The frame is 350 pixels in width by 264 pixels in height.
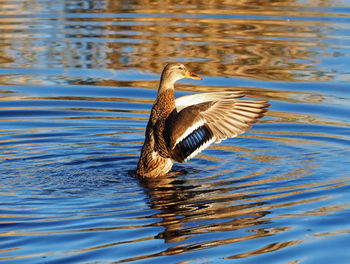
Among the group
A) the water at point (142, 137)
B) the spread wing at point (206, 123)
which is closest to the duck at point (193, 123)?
the spread wing at point (206, 123)

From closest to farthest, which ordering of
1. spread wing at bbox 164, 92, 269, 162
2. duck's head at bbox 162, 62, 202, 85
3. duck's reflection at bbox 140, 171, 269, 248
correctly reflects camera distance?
duck's reflection at bbox 140, 171, 269, 248 → spread wing at bbox 164, 92, 269, 162 → duck's head at bbox 162, 62, 202, 85

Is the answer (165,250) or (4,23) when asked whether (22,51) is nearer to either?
(4,23)

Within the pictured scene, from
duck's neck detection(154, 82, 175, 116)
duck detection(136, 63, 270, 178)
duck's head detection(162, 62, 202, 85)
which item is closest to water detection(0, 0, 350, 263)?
duck detection(136, 63, 270, 178)

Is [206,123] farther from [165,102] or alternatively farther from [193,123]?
[165,102]

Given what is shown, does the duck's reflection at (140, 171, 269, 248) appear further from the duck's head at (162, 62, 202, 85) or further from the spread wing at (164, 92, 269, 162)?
the duck's head at (162, 62, 202, 85)

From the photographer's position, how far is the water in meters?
6.21

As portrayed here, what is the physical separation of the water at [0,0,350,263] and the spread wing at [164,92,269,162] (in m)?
0.38

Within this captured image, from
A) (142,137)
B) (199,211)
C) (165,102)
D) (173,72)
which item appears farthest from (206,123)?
(142,137)

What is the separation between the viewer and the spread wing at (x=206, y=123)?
25.3 ft

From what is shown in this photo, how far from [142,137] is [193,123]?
1763 millimetres

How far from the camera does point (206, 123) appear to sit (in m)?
7.76

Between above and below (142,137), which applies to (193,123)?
above

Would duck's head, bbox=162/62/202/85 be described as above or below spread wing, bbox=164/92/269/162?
above

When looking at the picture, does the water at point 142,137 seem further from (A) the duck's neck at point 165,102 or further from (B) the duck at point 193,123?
(A) the duck's neck at point 165,102
